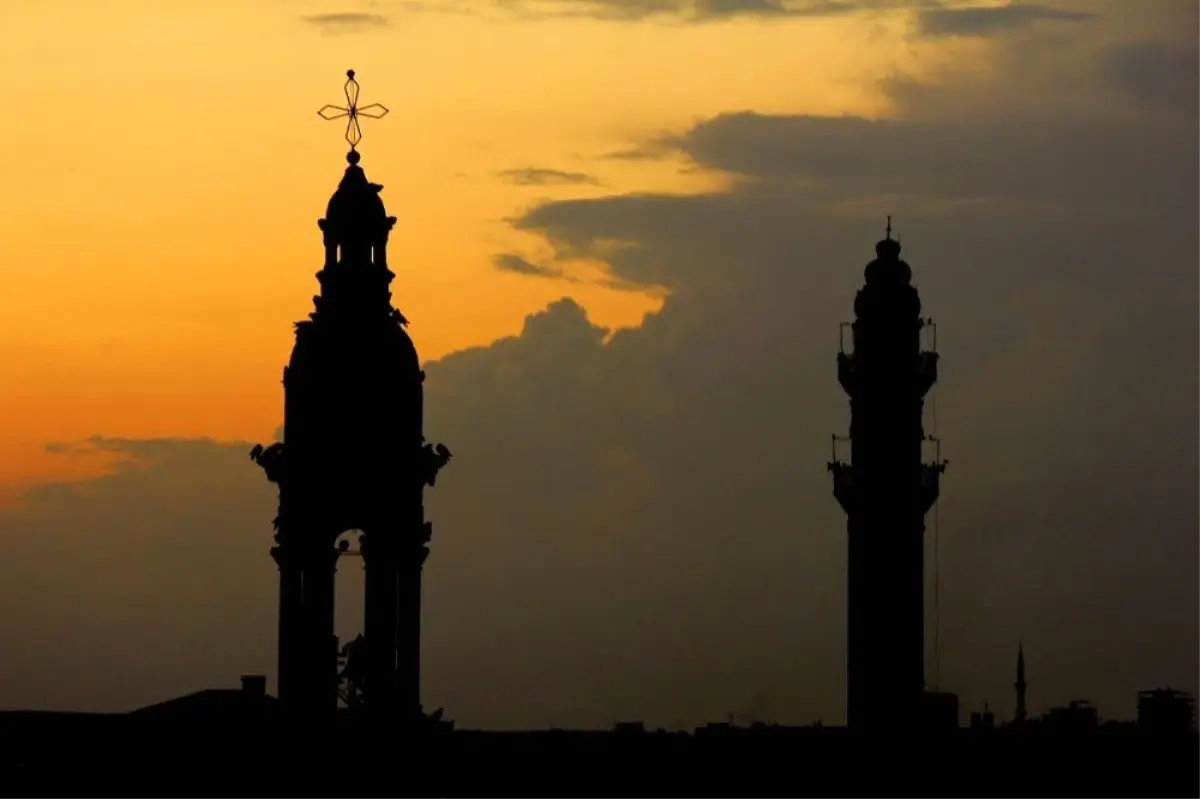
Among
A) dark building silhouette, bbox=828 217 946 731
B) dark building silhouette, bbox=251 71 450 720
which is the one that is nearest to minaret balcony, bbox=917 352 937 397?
dark building silhouette, bbox=828 217 946 731

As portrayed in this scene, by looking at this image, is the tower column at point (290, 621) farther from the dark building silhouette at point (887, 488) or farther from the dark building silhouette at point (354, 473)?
the dark building silhouette at point (887, 488)

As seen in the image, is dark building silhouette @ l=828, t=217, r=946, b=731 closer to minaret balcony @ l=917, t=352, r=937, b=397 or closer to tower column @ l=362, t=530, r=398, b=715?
minaret balcony @ l=917, t=352, r=937, b=397

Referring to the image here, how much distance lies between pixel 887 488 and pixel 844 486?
3.24ft

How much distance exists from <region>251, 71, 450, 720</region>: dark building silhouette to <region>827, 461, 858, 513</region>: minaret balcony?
53.2 feet

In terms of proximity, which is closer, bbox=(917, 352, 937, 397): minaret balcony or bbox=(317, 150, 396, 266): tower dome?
bbox=(317, 150, 396, 266): tower dome

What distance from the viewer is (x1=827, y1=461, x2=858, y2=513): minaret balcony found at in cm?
12394

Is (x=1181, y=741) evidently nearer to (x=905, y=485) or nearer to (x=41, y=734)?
(x=905, y=485)

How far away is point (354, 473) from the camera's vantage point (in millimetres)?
110125

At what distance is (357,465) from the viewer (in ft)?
361

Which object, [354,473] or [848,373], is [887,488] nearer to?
[848,373]

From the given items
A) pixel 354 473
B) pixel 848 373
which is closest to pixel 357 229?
pixel 354 473

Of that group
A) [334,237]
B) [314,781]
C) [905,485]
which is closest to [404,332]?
[334,237]

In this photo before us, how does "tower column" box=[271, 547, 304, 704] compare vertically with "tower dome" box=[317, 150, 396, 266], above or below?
below

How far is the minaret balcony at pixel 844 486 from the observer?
124 meters
